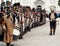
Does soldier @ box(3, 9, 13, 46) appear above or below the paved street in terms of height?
above

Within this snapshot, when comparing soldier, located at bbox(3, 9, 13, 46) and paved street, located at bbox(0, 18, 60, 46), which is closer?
soldier, located at bbox(3, 9, 13, 46)

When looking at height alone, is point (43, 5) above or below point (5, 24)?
below

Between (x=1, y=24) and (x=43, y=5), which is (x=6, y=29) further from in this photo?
(x=43, y=5)

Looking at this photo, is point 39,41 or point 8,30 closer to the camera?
point 8,30

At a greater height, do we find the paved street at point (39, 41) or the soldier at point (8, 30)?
the soldier at point (8, 30)

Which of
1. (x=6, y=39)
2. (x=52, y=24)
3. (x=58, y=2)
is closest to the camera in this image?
(x=6, y=39)

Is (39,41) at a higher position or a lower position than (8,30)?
lower

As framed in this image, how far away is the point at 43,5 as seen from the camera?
95.4 metres

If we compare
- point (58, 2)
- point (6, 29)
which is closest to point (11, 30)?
point (6, 29)

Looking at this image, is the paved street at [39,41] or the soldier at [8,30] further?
the paved street at [39,41]

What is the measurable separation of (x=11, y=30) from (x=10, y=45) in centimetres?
86

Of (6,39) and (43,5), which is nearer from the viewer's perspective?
(6,39)

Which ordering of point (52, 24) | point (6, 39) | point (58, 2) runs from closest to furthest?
point (6, 39) < point (52, 24) < point (58, 2)

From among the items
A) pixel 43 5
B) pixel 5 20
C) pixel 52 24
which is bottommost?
pixel 43 5
